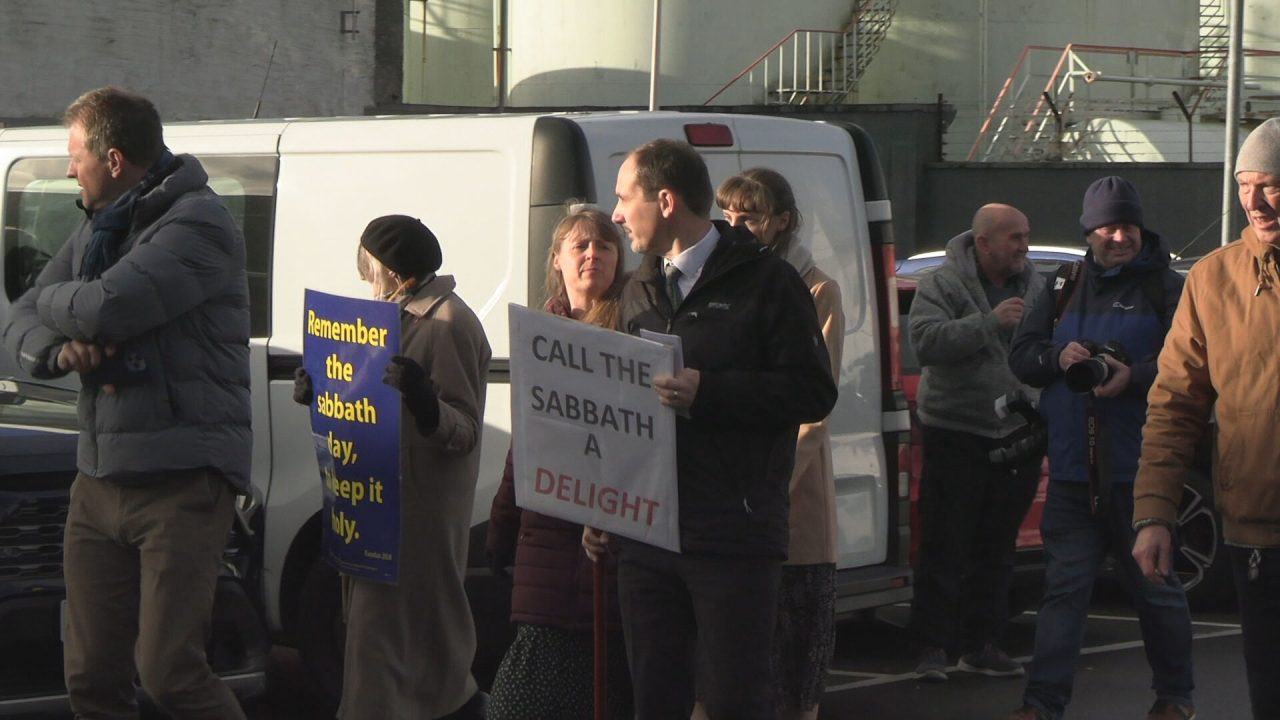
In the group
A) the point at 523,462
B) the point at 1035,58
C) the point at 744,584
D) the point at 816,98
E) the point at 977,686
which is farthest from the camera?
the point at 1035,58

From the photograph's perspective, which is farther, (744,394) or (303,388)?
(303,388)

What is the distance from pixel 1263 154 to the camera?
161 inches

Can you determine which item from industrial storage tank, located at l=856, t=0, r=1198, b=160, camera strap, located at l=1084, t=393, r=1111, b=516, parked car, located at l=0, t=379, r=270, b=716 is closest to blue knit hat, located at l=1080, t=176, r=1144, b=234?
camera strap, located at l=1084, t=393, r=1111, b=516

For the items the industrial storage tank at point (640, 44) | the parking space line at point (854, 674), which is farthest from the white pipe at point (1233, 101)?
the parking space line at point (854, 674)

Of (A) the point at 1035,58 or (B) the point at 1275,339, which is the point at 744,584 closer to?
(B) the point at 1275,339

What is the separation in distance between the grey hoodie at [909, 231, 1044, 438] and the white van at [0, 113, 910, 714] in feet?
1.92

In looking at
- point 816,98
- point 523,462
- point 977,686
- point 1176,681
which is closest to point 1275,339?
point 523,462

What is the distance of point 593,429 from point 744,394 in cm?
45

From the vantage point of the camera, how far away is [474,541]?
6.06 metres

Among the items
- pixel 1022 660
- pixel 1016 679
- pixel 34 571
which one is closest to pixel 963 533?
pixel 1016 679

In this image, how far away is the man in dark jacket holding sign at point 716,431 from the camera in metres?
4.07

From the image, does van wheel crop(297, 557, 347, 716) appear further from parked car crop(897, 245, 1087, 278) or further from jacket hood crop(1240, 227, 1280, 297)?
parked car crop(897, 245, 1087, 278)

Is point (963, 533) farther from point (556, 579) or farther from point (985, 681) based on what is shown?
point (556, 579)

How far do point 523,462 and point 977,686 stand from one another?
11.7 ft
